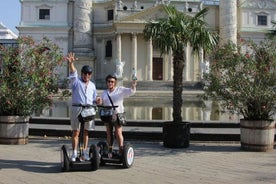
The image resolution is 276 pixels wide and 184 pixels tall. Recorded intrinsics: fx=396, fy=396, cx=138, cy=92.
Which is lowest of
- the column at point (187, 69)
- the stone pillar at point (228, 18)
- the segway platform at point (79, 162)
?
the segway platform at point (79, 162)

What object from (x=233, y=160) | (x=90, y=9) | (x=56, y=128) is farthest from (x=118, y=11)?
(x=233, y=160)

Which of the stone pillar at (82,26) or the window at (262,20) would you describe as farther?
the window at (262,20)

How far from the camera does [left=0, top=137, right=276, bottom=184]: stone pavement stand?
7039mm

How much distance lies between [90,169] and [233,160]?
339 cm

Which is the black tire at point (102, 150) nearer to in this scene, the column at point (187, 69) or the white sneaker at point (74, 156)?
the white sneaker at point (74, 156)

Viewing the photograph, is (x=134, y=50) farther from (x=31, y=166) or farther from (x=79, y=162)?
(x=79, y=162)

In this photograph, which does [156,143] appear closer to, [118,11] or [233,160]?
[233,160]

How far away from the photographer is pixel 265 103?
10531mm

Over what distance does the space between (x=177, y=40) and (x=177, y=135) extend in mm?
2719

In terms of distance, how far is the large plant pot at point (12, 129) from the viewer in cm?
1085

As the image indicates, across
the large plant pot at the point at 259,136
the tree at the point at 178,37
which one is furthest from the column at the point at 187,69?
the large plant pot at the point at 259,136

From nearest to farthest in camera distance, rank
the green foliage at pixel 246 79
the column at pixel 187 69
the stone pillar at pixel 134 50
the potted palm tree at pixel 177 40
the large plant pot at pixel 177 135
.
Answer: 1. the green foliage at pixel 246 79
2. the large plant pot at pixel 177 135
3. the potted palm tree at pixel 177 40
4. the column at pixel 187 69
5. the stone pillar at pixel 134 50

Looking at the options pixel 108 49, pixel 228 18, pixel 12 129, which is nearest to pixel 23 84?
pixel 12 129

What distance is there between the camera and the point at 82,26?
52656 mm
